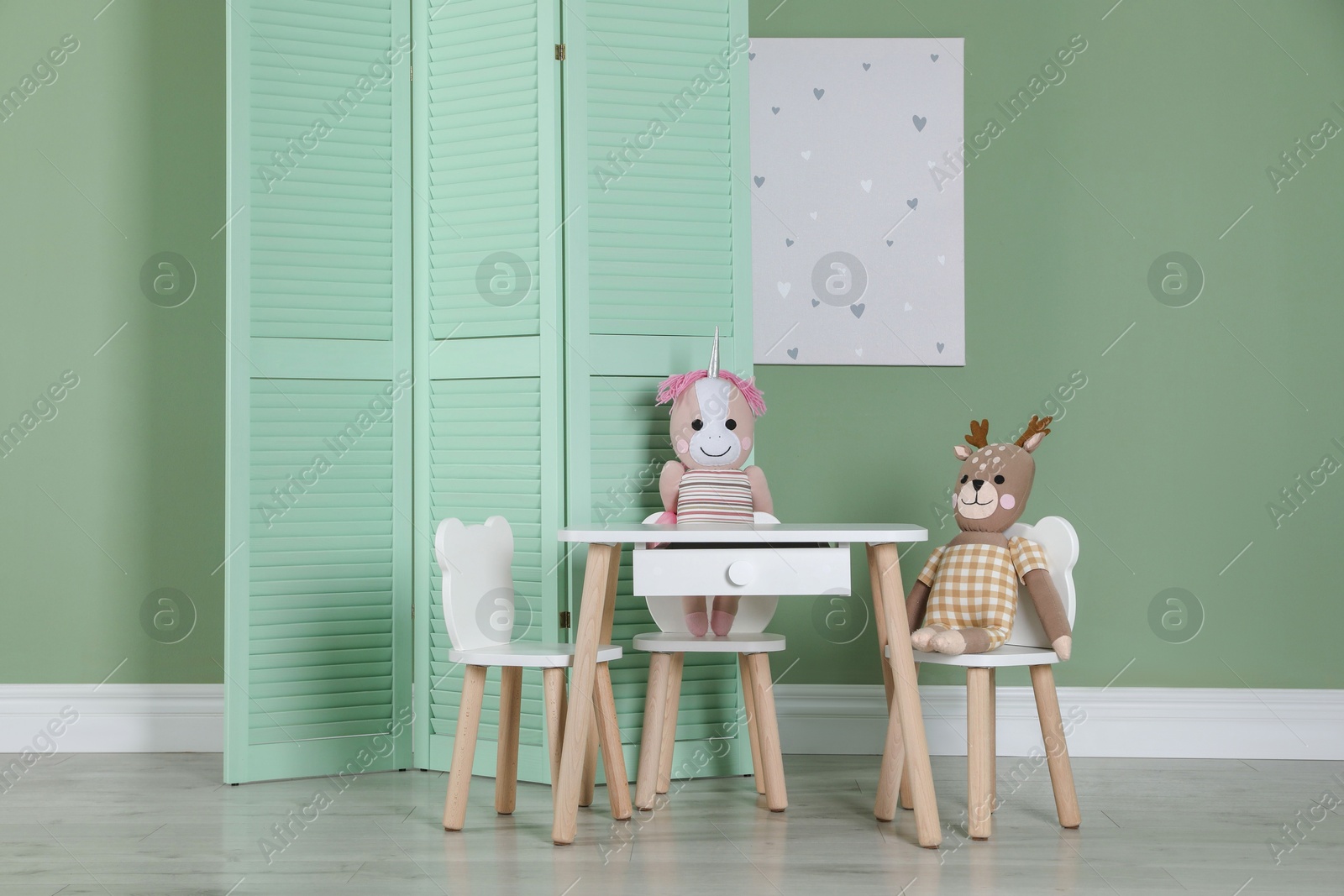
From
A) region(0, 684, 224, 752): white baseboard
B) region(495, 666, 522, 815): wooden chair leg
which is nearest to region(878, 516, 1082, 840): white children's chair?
region(495, 666, 522, 815): wooden chair leg

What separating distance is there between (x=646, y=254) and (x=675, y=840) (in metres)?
1.49

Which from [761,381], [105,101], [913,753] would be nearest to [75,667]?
[105,101]

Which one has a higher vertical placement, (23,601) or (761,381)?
(761,381)

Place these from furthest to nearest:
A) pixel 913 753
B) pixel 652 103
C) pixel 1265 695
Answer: pixel 1265 695 < pixel 652 103 < pixel 913 753

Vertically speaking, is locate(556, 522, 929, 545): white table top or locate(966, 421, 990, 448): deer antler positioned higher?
locate(966, 421, 990, 448): deer antler

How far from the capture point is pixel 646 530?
245 cm

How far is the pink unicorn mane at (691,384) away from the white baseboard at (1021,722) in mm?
1054

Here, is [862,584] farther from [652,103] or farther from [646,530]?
[652,103]

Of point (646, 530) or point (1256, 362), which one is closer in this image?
point (646, 530)

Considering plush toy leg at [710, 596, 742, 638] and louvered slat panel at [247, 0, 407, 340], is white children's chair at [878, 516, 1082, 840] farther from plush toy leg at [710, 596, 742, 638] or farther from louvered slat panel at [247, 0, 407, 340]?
louvered slat panel at [247, 0, 407, 340]

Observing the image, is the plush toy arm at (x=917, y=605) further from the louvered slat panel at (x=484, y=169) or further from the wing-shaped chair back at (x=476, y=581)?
the louvered slat panel at (x=484, y=169)

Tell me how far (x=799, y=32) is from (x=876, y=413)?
119 centimetres

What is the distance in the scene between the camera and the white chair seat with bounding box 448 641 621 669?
249 cm

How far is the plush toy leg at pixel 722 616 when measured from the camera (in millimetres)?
2887
